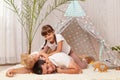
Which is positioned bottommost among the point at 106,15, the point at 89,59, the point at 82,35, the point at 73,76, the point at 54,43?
the point at 73,76

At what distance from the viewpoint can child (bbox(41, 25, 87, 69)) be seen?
9.11ft

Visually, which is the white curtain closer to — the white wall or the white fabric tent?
the white fabric tent

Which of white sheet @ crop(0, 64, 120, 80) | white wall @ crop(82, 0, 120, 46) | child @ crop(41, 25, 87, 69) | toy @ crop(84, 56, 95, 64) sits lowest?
white sheet @ crop(0, 64, 120, 80)

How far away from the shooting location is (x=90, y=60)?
3252 millimetres

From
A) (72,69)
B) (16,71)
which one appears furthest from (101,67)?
(16,71)

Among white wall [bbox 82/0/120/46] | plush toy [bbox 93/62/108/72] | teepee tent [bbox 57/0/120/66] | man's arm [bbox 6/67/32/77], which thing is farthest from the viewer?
white wall [bbox 82/0/120/46]

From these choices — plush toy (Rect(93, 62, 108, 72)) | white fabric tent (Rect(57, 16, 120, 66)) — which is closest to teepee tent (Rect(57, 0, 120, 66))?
white fabric tent (Rect(57, 16, 120, 66))

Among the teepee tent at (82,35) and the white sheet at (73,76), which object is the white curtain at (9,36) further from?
the white sheet at (73,76)

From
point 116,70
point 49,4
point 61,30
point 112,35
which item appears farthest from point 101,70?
point 49,4

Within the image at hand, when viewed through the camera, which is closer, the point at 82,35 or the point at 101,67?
the point at 101,67

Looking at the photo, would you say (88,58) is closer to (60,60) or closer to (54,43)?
(54,43)

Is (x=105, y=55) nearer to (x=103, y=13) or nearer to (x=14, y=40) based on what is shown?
(x=103, y=13)

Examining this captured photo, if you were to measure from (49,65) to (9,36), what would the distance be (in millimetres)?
1110

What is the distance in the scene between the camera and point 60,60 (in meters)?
2.61
